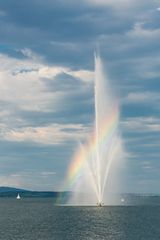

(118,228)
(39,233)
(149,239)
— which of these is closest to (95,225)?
(118,228)

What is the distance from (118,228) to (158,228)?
10.5 m

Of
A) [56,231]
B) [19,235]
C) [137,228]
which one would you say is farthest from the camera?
[137,228]

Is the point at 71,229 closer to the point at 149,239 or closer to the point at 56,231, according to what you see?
the point at 56,231

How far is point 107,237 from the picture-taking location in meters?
101

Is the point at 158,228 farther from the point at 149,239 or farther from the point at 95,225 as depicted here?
the point at 149,239

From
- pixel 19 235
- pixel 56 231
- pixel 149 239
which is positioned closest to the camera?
pixel 149 239

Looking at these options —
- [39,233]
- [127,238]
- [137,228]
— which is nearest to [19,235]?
[39,233]

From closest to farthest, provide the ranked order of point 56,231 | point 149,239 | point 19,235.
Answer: point 149,239
point 19,235
point 56,231

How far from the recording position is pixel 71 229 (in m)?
122

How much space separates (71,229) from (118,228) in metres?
11.8

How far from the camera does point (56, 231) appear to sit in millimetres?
114812

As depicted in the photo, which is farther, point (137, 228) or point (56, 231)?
point (137, 228)

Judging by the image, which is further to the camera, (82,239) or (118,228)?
(118,228)

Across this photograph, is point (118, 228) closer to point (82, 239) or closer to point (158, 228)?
point (158, 228)
